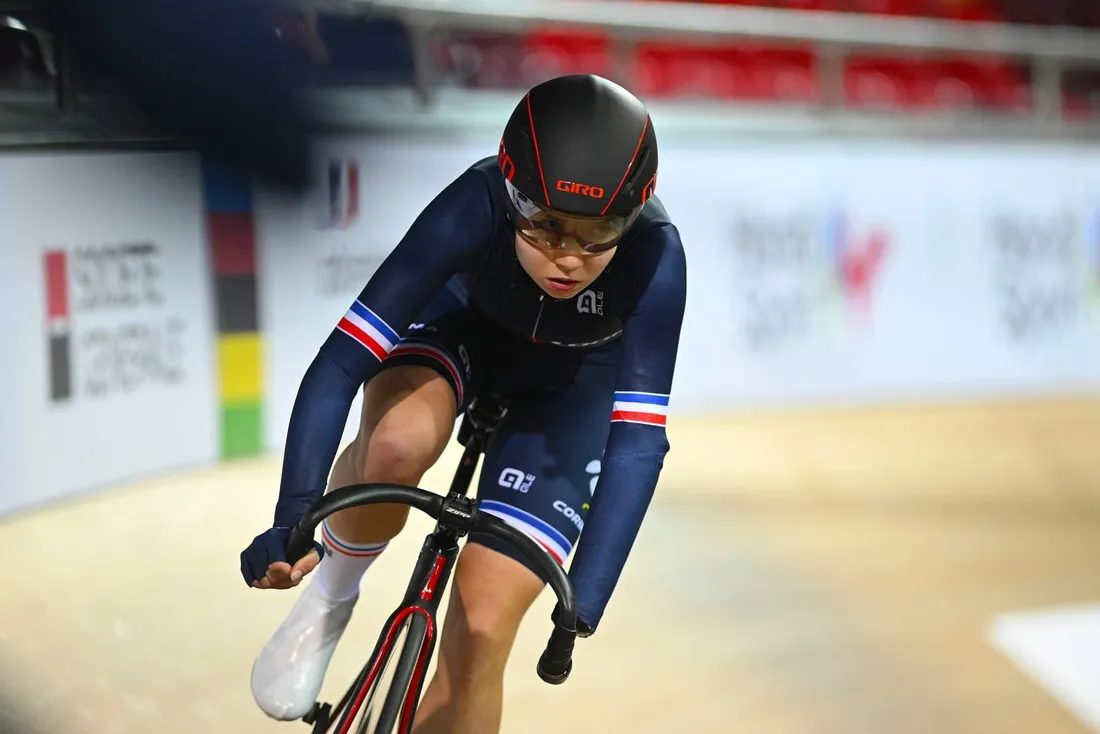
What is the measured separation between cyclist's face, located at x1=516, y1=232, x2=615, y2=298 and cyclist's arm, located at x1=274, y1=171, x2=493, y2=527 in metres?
0.11

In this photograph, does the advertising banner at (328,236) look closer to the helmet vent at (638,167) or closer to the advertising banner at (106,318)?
the advertising banner at (106,318)

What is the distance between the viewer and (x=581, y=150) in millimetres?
1910

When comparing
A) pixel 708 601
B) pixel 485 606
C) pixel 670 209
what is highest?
pixel 670 209

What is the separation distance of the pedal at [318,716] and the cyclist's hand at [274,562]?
0.54 meters

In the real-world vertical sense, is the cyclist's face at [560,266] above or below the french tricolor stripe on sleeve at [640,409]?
above

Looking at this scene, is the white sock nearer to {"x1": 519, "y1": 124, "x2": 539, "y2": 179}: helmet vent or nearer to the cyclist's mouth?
the cyclist's mouth

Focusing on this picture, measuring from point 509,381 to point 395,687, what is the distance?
2.42ft

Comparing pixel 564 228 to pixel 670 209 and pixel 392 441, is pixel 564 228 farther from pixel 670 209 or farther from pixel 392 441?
pixel 670 209

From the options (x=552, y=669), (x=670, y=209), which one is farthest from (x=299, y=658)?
(x=670, y=209)

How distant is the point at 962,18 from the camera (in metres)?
8.84

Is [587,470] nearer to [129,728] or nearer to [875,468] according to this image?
[129,728]

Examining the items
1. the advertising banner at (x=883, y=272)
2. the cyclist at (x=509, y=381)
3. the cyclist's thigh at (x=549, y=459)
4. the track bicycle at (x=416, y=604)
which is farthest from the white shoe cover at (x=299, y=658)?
the advertising banner at (x=883, y=272)

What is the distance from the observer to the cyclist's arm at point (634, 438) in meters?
2.04

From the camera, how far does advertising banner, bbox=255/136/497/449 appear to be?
4832 millimetres
